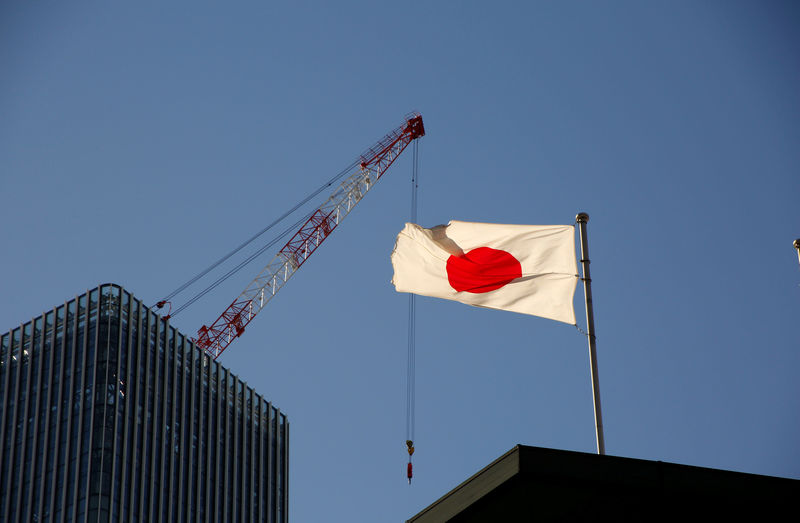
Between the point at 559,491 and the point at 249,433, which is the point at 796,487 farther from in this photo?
the point at 249,433

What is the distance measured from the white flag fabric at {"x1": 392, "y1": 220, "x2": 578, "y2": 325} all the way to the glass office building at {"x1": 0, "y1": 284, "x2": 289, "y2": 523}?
72.6 metres

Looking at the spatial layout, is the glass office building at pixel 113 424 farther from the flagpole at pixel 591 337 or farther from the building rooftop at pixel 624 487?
the building rooftop at pixel 624 487

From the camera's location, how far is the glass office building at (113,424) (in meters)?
106

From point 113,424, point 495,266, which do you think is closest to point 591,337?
point 495,266

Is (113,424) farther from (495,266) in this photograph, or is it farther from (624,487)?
(624,487)

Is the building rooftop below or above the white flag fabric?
below

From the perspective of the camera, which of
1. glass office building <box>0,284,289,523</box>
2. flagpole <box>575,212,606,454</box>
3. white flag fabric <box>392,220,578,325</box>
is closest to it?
flagpole <box>575,212,606,454</box>

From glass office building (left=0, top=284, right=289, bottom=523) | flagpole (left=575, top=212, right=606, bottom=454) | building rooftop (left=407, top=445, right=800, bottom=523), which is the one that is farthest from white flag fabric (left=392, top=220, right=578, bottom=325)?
glass office building (left=0, top=284, right=289, bottom=523)

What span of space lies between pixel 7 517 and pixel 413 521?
88987 millimetres

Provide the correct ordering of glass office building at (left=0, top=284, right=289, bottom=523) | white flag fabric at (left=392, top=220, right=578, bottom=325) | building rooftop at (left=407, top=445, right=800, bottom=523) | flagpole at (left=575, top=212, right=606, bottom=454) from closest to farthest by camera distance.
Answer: building rooftop at (left=407, top=445, right=800, bottom=523), flagpole at (left=575, top=212, right=606, bottom=454), white flag fabric at (left=392, top=220, right=578, bottom=325), glass office building at (left=0, top=284, right=289, bottom=523)

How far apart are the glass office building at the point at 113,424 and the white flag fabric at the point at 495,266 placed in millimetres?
72598

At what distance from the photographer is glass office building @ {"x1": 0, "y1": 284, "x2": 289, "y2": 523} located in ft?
348

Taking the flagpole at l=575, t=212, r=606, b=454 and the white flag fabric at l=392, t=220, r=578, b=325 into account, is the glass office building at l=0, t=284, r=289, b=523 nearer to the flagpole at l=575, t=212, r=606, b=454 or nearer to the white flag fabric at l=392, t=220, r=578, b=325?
the white flag fabric at l=392, t=220, r=578, b=325

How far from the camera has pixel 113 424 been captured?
109m
